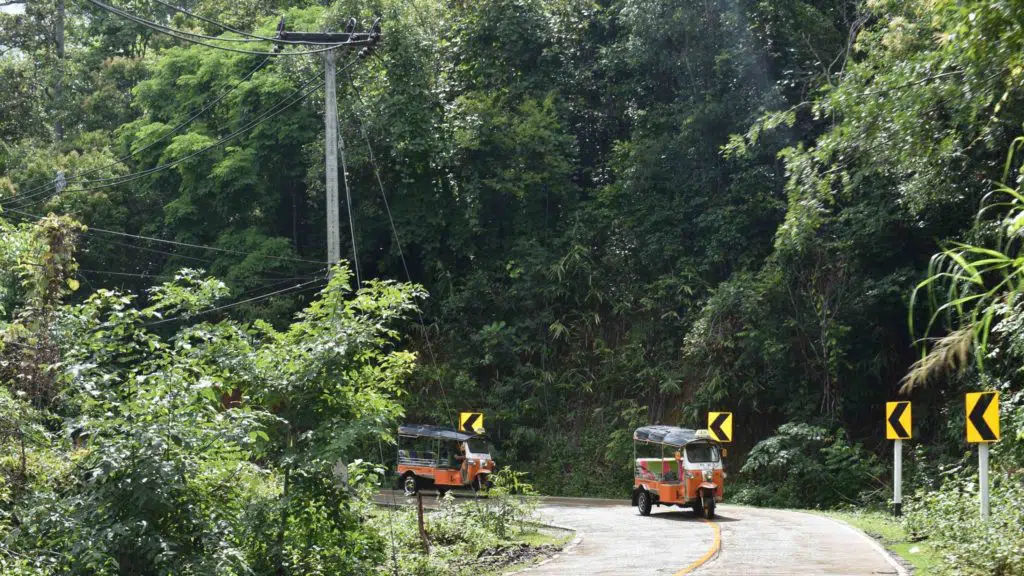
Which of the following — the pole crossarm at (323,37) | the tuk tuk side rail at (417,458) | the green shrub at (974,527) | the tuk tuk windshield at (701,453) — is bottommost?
the tuk tuk side rail at (417,458)

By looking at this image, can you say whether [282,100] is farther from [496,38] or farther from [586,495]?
[586,495]

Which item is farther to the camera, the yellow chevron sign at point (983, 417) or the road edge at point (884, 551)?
the yellow chevron sign at point (983, 417)

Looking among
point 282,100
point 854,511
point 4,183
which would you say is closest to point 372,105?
point 282,100

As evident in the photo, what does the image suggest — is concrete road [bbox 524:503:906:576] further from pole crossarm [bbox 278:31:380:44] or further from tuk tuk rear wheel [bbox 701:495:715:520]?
pole crossarm [bbox 278:31:380:44]

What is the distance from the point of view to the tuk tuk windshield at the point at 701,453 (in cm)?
2506

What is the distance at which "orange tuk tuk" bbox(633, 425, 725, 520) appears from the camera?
81.7 feet

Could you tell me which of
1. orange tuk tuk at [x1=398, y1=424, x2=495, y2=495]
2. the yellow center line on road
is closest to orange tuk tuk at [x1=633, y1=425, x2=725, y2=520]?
the yellow center line on road

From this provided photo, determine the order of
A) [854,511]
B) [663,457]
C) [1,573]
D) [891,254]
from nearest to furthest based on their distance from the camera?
[1,573]
[663,457]
[854,511]
[891,254]

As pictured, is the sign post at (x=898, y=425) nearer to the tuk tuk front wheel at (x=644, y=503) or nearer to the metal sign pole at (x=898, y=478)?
the metal sign pole at (x=898, y=478)

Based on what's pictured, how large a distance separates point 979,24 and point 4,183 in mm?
39434

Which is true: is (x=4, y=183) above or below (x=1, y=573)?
above

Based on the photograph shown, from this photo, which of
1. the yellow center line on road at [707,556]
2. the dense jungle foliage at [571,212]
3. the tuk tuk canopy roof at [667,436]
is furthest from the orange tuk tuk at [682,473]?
the dense jungle foliage at [571,212]

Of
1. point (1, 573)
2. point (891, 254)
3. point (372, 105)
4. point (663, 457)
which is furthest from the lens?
point (372, 105)

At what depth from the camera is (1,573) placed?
10.5m
